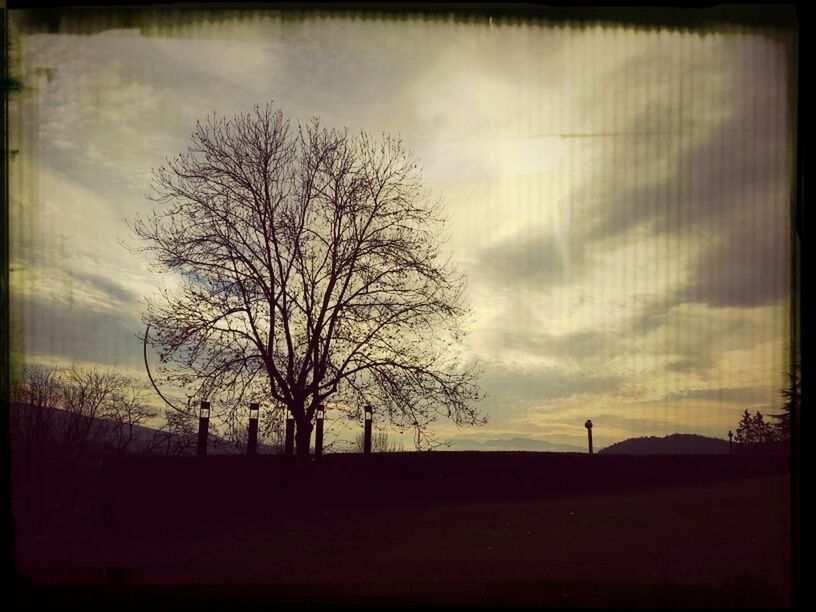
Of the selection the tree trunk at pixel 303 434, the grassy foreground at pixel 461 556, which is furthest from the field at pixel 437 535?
the tree trunk at pixel 303 434

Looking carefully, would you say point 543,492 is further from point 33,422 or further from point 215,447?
point 33,422

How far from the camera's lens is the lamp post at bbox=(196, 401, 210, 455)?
12000mm

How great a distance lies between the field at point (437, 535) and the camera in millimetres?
6293

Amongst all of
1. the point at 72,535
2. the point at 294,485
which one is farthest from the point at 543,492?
the point at 72,535

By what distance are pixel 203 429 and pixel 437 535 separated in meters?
5.26

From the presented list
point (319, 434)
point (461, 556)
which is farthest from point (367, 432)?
point (461, 556)

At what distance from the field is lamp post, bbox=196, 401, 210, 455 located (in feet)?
2.48

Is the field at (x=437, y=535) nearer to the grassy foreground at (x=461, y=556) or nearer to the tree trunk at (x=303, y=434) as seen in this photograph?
the grassy foreground at (x=461, y=556)

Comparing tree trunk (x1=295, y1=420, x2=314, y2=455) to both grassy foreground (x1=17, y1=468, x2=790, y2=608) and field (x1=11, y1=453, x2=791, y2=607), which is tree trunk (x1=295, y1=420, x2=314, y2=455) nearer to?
field (x1=11, y1=453, x2=791, y2=607)

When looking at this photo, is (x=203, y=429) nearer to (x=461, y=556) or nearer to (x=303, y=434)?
(x=303, y=434)

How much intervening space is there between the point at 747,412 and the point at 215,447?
9290 mm

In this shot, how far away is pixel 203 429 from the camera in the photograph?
12.2m

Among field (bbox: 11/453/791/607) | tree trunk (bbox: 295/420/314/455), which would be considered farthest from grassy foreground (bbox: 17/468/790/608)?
tree trunk (bbox: 295/420/314/455)

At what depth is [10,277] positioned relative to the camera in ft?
19.6
